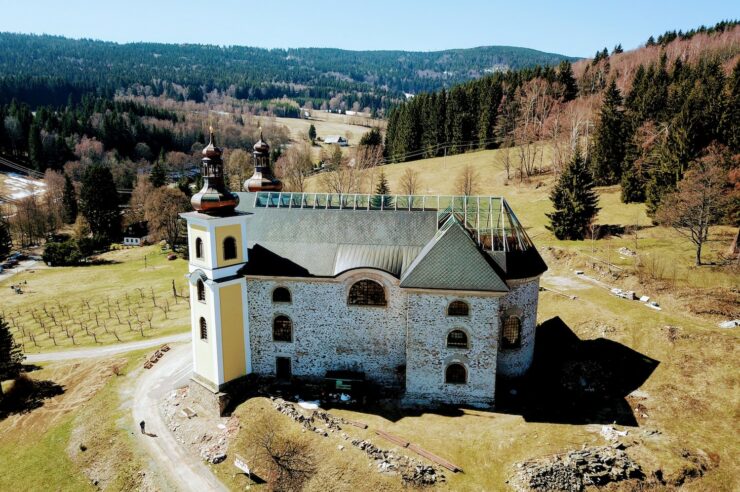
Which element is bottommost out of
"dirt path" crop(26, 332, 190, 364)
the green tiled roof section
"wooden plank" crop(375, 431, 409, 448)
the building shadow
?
"dirt path" crop(26, 332, 190, 364)

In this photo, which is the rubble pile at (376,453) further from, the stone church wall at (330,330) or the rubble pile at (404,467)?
the stone church wall at (330,330)

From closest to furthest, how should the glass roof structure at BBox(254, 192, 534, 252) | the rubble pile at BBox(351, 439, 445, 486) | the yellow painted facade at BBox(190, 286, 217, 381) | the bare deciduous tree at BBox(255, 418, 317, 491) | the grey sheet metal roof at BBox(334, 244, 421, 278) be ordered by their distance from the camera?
the rubble pile at BBox(351, 439, 445, 486) < the bare deciduous tree at BBox(255, 418, 317, 491) < the grey sheet metal roof at BBox(334, 244, 421, 278) < the yellow painted facade at BBox(190, 286, 217, 381) < the glass roof structure at BBox(254, 192, 534, 252)

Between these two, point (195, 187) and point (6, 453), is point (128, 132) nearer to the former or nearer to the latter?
point (195, 187)

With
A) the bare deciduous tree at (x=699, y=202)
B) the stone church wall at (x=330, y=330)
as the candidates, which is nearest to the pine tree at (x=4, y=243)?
the stone church wall at (x=330, y=330)

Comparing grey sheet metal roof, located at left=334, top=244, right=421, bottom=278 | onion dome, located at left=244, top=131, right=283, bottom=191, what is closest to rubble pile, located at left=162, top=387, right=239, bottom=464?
grey sheet metal roof, located at left=334, top=244, right=421, bottom=278

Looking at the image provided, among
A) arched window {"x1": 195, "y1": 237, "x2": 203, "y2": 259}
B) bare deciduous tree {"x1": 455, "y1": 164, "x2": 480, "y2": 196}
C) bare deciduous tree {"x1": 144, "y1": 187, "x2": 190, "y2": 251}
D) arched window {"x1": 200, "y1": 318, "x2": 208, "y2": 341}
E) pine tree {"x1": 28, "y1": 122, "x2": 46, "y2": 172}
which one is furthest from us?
pine tree {"x1": 28, "y1": 122, "x2": 46, "y2": 172}

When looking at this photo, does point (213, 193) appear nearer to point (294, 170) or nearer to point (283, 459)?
point (283, 459)

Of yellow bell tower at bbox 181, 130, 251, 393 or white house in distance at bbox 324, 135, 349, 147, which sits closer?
yellow bell tower at bbox 181, 130, 251, 393

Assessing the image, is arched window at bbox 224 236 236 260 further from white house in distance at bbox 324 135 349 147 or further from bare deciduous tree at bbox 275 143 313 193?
white house in distance at bbox 324 135 349 147

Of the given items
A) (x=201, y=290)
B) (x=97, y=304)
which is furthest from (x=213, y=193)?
(x=97, y=304)
